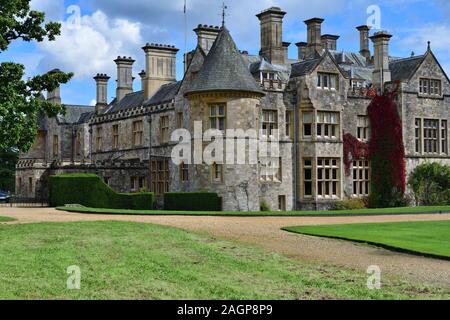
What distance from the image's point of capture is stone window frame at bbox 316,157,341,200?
37.9 m

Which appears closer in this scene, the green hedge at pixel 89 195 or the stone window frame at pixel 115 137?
the green hedge at pixel 89 195

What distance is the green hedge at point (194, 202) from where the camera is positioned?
107 feet

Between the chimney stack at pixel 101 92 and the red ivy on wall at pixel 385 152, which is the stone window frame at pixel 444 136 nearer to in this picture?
the red ivy on wall at pixel 385 152

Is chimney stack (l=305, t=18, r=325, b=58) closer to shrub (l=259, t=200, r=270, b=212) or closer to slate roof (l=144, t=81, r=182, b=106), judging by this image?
slate roof (l=144, t=81, r=182, b=106)

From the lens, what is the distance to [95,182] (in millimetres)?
34969

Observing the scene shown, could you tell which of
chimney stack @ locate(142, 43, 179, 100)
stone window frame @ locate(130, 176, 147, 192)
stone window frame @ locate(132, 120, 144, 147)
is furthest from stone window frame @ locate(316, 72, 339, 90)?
stone window frame @ locate(130, 176, 147, 192)

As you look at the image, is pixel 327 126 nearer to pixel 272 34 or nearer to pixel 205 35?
pixel 272 34

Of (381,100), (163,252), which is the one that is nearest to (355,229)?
(163,252)

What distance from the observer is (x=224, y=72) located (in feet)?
110

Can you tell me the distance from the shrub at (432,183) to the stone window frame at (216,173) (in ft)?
42.3

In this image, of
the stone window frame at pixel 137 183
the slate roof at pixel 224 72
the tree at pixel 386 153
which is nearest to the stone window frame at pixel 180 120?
the slate roof at pixel 224 72

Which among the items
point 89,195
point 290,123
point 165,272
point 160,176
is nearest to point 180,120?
point 160,176

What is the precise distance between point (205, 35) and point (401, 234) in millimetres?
21587

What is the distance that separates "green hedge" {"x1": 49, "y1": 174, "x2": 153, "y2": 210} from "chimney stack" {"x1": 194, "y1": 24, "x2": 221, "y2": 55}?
894 cm
